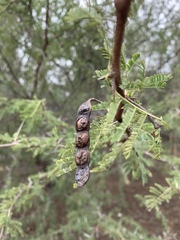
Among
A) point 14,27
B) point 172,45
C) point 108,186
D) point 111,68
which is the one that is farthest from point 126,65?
point 108,186

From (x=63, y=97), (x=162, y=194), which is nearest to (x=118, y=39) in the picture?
(x=162, y=194)

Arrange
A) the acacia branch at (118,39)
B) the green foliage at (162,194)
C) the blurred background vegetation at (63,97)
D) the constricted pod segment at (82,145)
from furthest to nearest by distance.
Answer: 1. the blurred background vegetation at (63,97)
2. the green foliage at (162,194)
3. the constricted pod segment at (82,145)
4. the acacia branch at (118,39)

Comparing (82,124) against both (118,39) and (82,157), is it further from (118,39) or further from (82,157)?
(118,39)

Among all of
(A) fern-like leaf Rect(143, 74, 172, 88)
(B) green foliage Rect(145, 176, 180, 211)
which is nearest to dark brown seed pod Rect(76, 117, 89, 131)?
(A) fern-like leaf Rect(143, 74, 172, 88)

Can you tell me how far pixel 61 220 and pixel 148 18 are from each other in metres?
1.82

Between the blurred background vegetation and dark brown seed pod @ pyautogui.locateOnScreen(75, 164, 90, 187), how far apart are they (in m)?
0.72

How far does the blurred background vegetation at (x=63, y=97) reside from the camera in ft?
4.98

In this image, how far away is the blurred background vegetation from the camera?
1.52 m

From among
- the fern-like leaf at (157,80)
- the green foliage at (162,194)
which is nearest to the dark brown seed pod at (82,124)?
the fern-like leaf at (157,80)

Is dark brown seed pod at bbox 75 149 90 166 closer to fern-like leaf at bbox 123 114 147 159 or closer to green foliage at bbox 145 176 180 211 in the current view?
fern-like leaf at bbox 123 114 147 159

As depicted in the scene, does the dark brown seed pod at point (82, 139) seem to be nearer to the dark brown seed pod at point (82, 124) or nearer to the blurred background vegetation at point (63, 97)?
the dark brown seed pod at point (82, 124)

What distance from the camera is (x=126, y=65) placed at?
63cm

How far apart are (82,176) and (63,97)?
7.11 ft

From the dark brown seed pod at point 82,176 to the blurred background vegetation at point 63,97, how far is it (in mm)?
721
